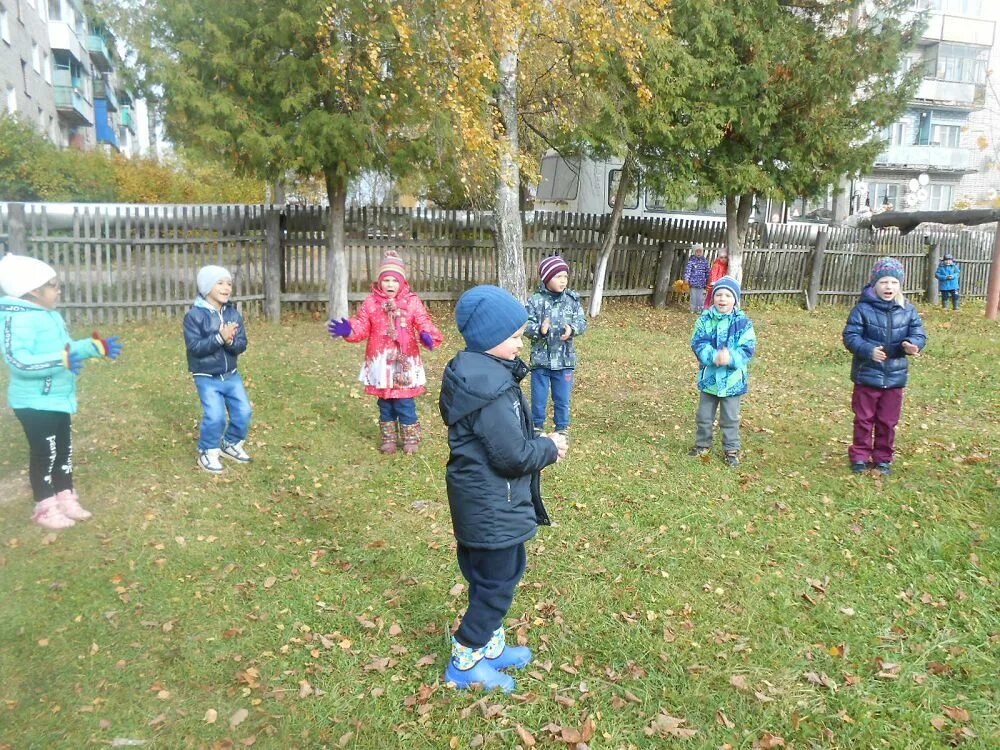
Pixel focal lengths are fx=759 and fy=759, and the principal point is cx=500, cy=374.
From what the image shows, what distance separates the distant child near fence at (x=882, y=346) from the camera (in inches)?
242

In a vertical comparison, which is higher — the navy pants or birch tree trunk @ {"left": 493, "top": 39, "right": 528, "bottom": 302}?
birch tree trunk @ {"left": 493, "top": 39, "right": 528, "bottom": 302}

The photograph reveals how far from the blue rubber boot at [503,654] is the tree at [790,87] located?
1216 cm

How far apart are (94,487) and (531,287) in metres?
10.7

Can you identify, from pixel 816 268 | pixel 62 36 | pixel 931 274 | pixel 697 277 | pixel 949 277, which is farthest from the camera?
pixel 62 36

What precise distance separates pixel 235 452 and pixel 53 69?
36.8 m

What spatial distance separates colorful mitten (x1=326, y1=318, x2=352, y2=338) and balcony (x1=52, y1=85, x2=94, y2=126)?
36944 mm

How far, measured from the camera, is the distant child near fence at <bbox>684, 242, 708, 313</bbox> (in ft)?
53.9

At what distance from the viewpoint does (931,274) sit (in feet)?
65.3

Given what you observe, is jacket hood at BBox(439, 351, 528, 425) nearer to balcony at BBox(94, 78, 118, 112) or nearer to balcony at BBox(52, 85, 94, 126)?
balcony at BBox(52, 85, 94, 126)

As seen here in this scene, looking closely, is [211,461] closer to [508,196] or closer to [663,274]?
[508,196]

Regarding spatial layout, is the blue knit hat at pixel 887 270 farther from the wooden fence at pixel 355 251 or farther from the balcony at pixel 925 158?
the balcony at pixel 925 158

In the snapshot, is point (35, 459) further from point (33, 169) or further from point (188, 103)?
point (33, 169)

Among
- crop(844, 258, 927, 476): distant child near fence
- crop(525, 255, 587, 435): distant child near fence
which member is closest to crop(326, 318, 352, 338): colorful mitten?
crop(525, 255, 587, 435): distant child near fence

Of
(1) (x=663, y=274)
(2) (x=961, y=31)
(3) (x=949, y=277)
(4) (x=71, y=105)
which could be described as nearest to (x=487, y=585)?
(1) (x=663, y=274)
